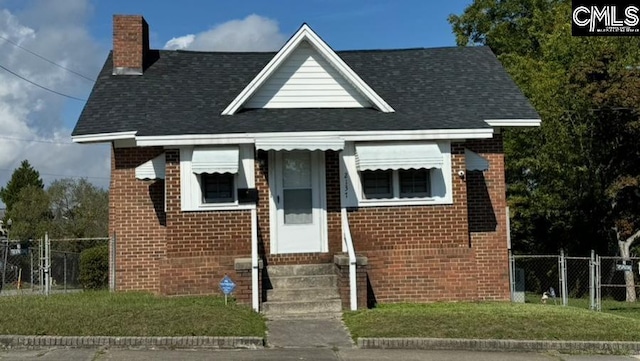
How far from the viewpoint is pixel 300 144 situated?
12867 mm

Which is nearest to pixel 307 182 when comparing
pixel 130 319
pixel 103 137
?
pixel 103 137

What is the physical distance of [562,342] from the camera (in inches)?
379

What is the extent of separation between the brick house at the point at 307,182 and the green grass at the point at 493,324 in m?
1.45

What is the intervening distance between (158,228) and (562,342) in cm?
848

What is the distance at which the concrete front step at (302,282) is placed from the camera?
509 inches

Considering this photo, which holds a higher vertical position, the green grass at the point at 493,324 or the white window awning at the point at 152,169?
the white window awning at the point at 152,169

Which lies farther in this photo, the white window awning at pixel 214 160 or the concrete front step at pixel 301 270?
the concrete front step at pixel 301 270

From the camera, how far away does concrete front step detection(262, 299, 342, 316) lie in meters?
12.1

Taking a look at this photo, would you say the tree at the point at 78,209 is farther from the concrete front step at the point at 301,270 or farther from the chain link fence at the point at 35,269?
the concrete front step at the point at 301,270

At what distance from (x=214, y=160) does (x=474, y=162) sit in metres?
5.31

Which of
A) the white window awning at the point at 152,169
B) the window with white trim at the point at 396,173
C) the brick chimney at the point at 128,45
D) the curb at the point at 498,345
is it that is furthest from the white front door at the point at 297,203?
the brick chimney at the point at 128,45

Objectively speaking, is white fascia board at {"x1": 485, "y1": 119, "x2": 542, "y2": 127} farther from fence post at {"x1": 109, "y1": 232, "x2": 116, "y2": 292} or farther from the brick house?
fence post at {"x1": 109, "y1": 232, "x2": 116, "y2": 292}

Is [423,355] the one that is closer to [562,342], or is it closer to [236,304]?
[562,342]

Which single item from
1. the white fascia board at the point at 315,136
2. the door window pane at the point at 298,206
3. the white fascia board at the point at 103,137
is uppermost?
the white fascia board at the point at 103,137
